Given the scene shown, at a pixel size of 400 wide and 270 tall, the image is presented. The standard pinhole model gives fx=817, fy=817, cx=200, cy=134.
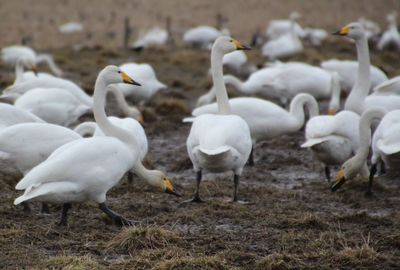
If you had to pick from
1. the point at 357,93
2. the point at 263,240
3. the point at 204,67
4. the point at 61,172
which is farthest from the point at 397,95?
the point at 204,67

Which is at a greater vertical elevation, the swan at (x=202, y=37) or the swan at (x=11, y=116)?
the swan at (x=11, y=116)

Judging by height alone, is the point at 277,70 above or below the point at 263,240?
below

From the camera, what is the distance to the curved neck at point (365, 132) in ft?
27.8

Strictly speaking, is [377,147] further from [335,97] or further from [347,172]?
[335,97]

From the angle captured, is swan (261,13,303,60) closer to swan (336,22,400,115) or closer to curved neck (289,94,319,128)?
swan (336,22,400,115)

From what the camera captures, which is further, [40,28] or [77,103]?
[40,28]

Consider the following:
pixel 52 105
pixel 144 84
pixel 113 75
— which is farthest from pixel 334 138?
pixel 144 84

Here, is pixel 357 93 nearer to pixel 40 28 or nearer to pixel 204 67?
pixel 204 67

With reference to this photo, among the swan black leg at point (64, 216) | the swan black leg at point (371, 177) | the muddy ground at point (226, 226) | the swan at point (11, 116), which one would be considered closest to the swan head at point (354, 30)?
the muddy ground at point (226, 226)

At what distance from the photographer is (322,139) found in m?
8.87

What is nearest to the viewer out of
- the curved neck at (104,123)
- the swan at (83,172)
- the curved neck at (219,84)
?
the swan at (83,172)

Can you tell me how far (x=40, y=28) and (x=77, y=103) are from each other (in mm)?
26408

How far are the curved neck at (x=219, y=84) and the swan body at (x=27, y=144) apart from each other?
2.35 m

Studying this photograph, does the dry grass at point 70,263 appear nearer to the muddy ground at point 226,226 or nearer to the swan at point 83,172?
the muddy ground at point 226,226
